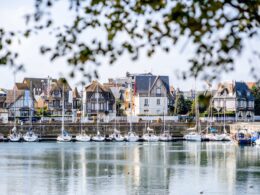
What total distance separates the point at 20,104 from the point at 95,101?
10808 mm

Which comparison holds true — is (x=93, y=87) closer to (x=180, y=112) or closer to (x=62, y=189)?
(x=180, y=112)

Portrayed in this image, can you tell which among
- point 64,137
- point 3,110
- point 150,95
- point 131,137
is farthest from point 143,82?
point 64,137

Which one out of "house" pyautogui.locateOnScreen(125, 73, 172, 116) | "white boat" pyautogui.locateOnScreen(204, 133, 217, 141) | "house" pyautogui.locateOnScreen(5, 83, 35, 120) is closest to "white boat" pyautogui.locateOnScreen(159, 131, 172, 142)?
"white boat" pyautogui.locateOnScreen(204, 133, 217, 141)

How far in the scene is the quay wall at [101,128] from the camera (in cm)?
8750

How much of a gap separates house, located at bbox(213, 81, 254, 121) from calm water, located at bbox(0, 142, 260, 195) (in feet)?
120

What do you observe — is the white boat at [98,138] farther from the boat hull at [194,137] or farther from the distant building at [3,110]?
the distant building at [3,110]

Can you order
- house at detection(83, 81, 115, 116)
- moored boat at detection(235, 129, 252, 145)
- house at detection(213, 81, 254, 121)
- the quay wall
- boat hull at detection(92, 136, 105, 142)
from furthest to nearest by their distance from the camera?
house at detection(83, 81, 115, 116)
house at detection(213, 81, 254, 121)
the quay wall
boat hull at detection(92, 136, 105, 142)
moored boat at detection(235, 129, 252, 145)

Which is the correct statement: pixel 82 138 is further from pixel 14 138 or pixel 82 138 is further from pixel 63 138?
pixel 14 138

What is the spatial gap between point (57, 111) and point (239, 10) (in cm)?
9698

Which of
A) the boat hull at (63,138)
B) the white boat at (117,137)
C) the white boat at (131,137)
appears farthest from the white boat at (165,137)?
the boat hull at (63,138)

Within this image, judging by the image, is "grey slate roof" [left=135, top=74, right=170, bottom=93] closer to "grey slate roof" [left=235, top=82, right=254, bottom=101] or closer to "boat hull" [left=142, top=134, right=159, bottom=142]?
"grey slate roof" [left=235, top=82, right=254, bottom=101]

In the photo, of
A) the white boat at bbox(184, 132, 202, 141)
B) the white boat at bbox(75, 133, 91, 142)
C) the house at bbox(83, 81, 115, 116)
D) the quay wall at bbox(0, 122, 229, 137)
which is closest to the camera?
the white boat at bbox(75, 133, 91, 142)

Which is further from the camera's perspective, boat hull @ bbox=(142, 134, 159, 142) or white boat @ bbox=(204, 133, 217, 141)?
white boat @ bbox=(204, 133, 217, 141)

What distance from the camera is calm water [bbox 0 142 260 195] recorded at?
3434cm
